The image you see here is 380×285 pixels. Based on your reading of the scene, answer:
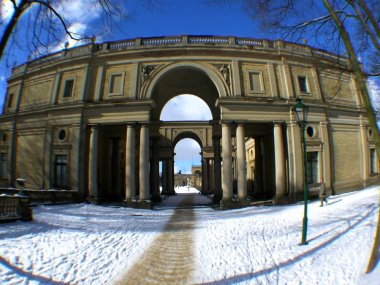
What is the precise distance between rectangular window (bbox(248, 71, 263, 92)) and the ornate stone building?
0.25 feet

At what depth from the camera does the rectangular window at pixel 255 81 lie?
17.2 metres

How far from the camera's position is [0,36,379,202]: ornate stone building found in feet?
54.6

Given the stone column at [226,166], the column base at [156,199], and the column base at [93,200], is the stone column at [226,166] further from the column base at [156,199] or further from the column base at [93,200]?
the column base at [93,200]

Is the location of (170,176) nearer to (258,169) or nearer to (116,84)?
(258,169)

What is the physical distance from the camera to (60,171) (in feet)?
59.2

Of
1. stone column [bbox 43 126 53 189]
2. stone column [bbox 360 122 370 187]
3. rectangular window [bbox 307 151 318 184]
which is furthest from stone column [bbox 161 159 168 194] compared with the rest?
stone column [bbox 360 122 370 187]

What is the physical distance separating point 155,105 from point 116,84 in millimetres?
3398

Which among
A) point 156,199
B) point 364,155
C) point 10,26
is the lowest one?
point 156,199

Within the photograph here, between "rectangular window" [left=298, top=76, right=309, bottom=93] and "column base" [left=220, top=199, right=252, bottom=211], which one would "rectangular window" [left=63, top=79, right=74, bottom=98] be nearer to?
"column base" [left=220, top=199, right=252, bottom=211]

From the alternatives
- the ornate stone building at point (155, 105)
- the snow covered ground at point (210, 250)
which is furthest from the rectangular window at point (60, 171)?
the snow covered ground at point (210, 250)

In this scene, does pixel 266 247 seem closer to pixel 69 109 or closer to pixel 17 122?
pixel 69 109

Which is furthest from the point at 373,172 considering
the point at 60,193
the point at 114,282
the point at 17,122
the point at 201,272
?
the point at 17,122

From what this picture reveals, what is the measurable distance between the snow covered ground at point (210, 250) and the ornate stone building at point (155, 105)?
6.84 metres

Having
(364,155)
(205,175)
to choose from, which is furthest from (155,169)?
(364,155)
